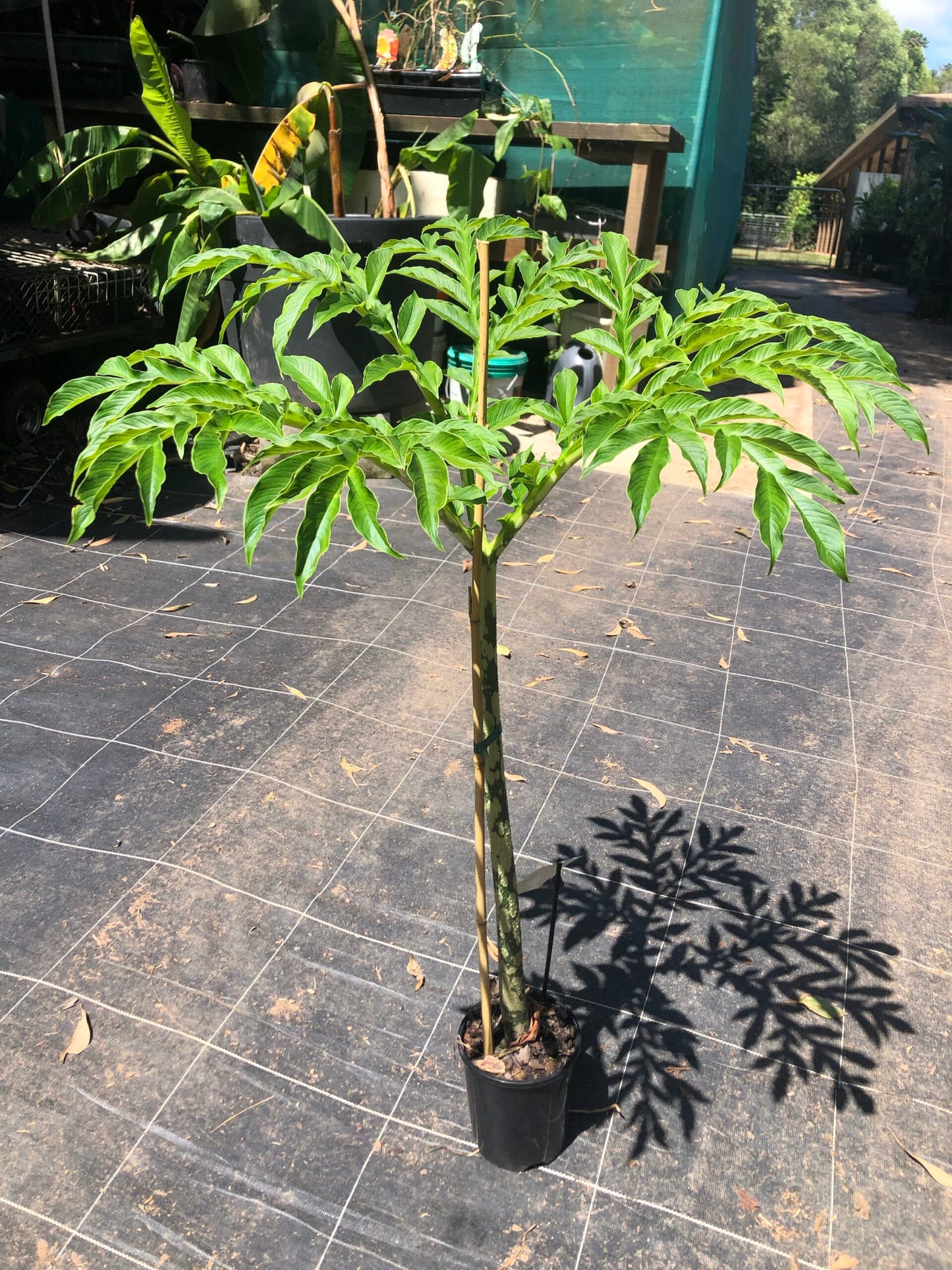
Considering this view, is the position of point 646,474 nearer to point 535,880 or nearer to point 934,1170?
point 535,880

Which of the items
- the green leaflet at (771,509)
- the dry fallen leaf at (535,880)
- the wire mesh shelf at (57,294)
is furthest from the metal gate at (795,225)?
the green leaflet at (771,509)

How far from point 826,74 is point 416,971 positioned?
5632 cm

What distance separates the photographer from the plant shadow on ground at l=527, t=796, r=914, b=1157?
8.01ft

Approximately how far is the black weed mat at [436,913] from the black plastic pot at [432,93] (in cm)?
369

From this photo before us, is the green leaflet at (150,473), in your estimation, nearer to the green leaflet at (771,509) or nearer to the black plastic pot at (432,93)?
the green leaflet at (771,509)

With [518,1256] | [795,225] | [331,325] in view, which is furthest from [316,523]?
[795,225]

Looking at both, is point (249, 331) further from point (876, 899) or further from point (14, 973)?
point (876, 899)

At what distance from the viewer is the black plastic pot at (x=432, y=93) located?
6.77m

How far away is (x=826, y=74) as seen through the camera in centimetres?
4847

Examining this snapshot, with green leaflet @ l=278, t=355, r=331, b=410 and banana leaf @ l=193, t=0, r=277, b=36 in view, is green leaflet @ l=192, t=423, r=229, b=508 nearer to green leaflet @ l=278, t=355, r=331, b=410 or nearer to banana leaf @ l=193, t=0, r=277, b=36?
green leaflet @ l=278, t=355, r=331, b=410

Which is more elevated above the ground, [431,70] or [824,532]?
[431,70]

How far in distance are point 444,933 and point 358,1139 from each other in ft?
2.16

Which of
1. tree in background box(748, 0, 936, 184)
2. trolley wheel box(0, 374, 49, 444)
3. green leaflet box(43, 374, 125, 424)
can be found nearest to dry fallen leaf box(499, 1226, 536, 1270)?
green leaflet box(43, 374, 125, 424)

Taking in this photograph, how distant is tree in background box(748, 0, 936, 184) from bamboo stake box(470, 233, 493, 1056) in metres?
39.6
